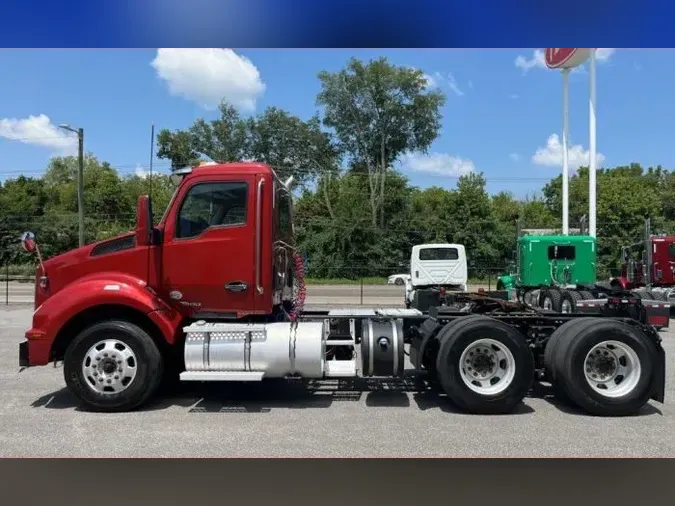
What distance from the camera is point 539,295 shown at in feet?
55.9

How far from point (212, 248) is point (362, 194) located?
44.5 m

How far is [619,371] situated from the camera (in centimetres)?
719

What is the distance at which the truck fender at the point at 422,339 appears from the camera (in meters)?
7.43

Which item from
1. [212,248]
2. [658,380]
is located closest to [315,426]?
[212,248]

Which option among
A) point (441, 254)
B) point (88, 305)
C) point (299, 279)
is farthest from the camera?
point (441, 254)

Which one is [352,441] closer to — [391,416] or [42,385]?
[391,416]

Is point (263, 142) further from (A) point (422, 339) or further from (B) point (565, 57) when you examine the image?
(A) point (422, 339)

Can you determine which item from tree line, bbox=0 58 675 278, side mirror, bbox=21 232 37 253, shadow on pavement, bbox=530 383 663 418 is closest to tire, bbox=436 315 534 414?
shadow on pavement, bbox=530 383 663 418

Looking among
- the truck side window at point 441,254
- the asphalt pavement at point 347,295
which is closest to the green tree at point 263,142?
the asphalt pavement at point 347,295

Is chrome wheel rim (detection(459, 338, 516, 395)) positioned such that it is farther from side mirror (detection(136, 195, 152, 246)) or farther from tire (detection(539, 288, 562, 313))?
tire (detection(539, 288, 562, 313))

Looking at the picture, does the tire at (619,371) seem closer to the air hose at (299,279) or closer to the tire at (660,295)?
the air hose at (299,279)

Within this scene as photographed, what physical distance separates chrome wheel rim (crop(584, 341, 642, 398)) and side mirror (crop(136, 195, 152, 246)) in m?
5.15

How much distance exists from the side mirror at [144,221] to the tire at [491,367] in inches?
141
